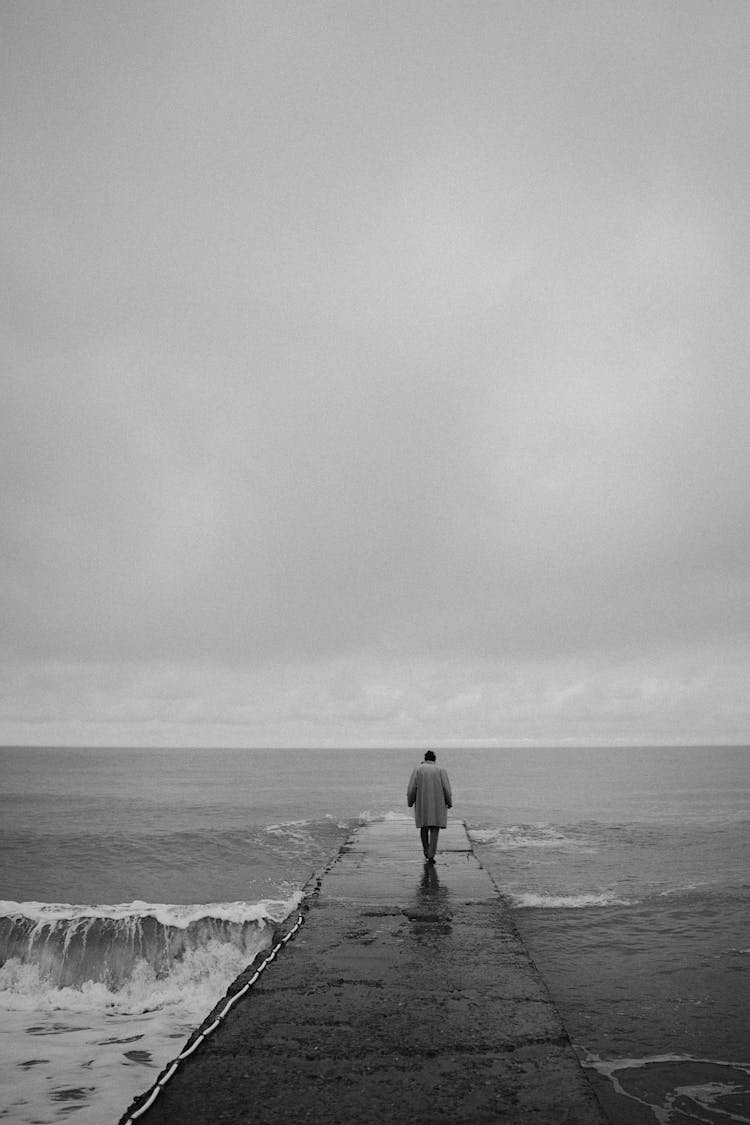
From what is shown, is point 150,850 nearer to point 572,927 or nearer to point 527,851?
point 527,851

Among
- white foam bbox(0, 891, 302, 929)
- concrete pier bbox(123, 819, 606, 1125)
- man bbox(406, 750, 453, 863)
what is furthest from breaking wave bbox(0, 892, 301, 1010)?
concrete pier bbox(123, 819, 606, 1125)

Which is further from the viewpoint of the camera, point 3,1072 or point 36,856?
point 36,856

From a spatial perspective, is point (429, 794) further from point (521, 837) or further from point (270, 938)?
point (521, 837)

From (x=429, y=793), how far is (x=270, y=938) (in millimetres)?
4608

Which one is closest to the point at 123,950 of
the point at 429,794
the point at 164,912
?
the point at 164,912

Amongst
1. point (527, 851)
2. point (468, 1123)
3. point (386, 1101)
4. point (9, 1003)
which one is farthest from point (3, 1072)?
point (527, 851)

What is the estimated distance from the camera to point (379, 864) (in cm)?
1201

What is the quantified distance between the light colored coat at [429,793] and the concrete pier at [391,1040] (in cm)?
257

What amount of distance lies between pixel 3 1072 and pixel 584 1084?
7.14 m

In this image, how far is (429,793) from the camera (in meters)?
10.5

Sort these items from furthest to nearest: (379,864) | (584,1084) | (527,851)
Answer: (527,851) < (379,864) < (584,1084)

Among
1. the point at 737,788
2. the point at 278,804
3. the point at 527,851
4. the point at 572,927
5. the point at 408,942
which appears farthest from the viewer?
the point at 737,788

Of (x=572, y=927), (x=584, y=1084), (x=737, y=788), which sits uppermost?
(x=584, y=1084)

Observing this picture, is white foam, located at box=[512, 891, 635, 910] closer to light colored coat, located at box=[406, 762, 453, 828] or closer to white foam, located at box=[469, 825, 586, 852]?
light colored coat, located at box=[406, 762, 453, 828]
